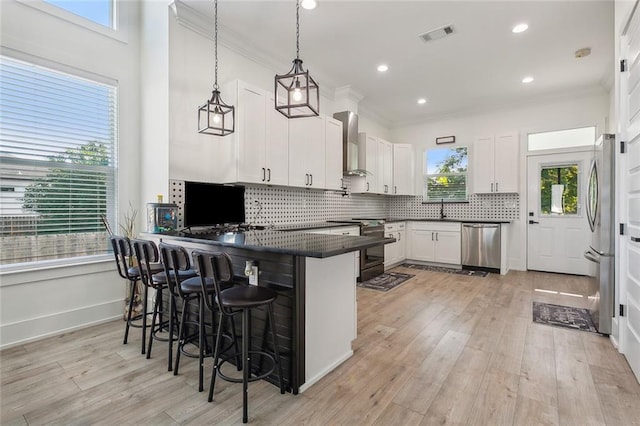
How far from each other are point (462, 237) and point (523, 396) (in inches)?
162

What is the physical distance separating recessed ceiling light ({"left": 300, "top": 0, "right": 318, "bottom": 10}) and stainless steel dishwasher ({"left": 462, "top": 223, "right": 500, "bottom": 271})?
448 cm

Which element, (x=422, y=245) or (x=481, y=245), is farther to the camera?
(x=422, y=245)

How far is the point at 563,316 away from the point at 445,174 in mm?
3827

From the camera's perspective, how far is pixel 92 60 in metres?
3.09

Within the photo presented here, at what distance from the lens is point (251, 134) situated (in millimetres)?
3477

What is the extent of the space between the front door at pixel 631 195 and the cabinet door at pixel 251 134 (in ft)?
10.7

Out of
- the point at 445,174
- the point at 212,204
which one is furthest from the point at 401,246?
the point at 212,204

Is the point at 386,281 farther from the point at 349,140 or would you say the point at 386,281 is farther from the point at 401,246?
the point at 349,140

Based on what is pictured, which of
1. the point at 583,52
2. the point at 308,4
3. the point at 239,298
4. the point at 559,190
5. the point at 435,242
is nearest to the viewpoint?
the point at 239,298

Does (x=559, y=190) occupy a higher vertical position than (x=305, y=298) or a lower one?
higher

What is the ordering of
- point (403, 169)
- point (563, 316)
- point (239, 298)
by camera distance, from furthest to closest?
point (403, 169) < point (563, 316) < point (239, 298)

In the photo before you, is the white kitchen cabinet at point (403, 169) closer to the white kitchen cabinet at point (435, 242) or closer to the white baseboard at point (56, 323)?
the white kitchen cabinet at point (435, 242)

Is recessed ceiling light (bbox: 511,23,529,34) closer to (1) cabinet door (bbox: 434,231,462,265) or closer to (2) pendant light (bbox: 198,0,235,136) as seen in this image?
(2) pendant light (bbox: 198,0,235,136)

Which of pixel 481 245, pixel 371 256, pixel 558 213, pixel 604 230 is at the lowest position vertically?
pixel 371 256
